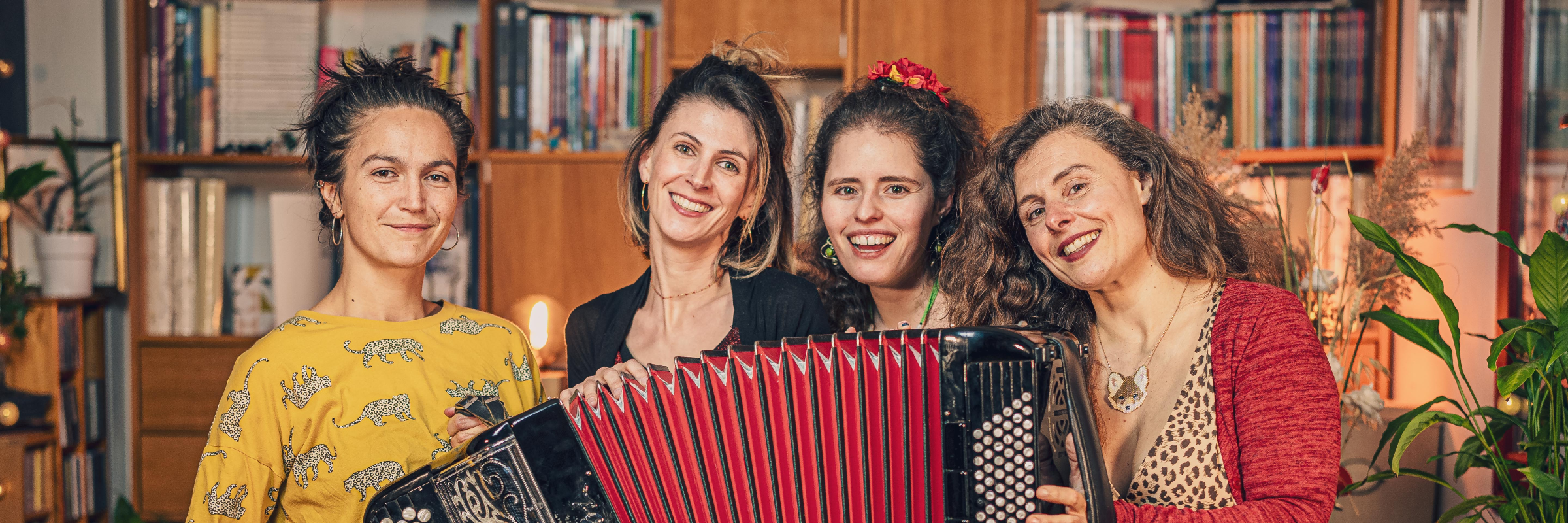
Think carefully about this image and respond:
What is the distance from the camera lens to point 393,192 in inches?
52.1

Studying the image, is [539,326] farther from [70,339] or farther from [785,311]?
[70,339]

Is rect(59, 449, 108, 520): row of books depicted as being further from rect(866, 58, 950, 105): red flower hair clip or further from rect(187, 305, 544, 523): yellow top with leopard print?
rect(866, 58, 950, 105): red flower hair clip

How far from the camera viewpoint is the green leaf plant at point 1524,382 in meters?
1.43

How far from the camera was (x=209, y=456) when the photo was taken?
1.17 m

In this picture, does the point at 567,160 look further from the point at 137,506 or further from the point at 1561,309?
the point at 1561,309

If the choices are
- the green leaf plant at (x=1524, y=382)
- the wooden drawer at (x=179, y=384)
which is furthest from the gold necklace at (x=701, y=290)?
the wooden drawer at (x=179, y=384)

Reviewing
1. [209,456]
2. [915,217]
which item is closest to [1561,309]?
[915,217]

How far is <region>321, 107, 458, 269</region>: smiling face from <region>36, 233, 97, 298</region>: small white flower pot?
178 cm

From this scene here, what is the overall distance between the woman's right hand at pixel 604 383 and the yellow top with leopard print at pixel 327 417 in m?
0.23

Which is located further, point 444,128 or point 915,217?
point 915,217

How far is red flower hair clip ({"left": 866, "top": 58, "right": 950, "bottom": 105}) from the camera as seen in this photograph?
68.7 inches

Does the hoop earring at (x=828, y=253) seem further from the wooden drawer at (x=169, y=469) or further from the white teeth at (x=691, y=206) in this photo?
the wooden drawer at (x=169, y=469)

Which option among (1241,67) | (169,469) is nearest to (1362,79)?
(1241,67)

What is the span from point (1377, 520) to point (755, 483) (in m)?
1.68
